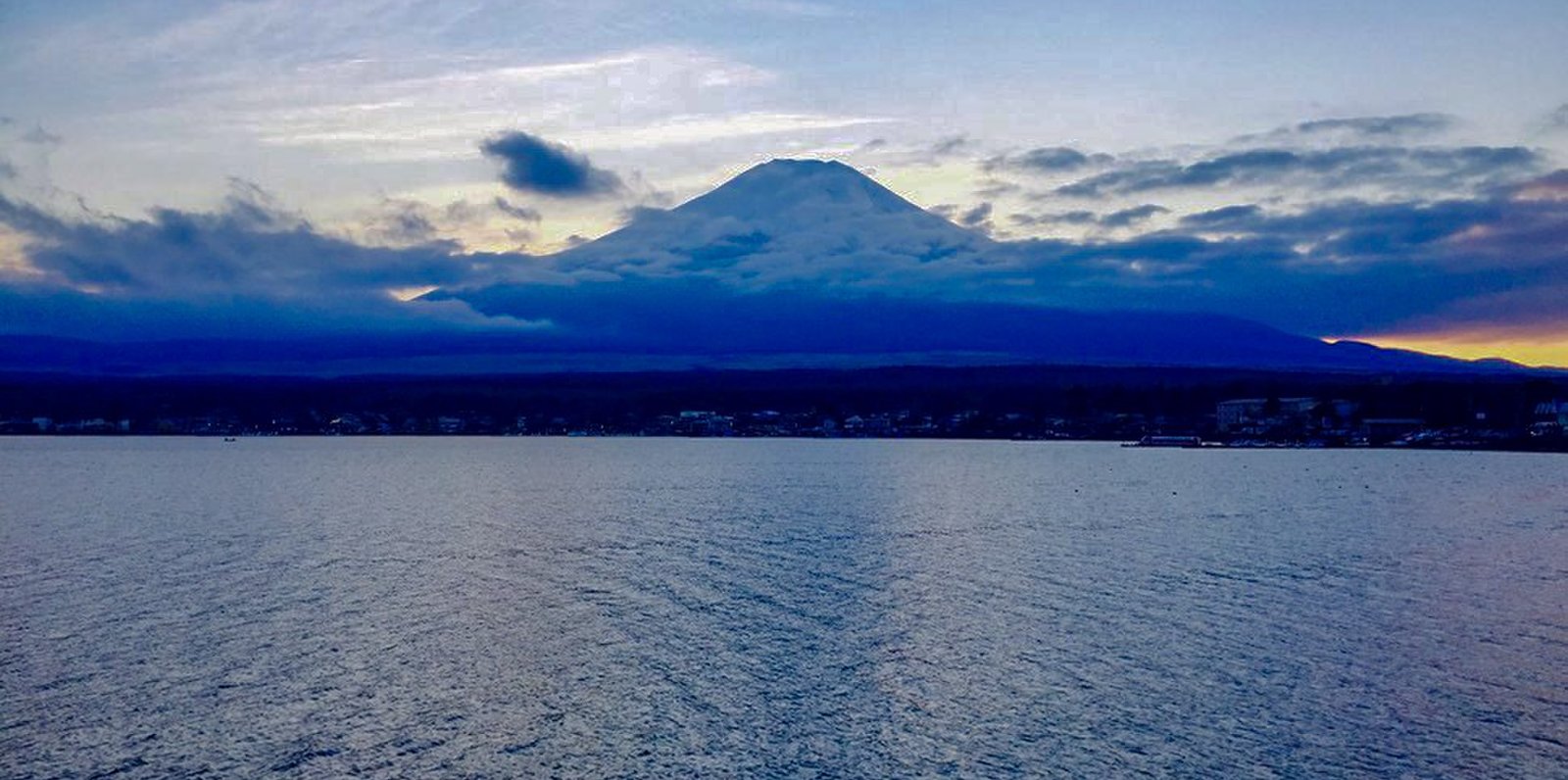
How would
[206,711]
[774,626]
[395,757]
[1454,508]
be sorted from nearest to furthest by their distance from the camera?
[395,757], [206,711], [774,626], [1454,508]

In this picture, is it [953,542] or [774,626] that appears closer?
[774,626]

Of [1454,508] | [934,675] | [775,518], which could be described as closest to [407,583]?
[934,675]

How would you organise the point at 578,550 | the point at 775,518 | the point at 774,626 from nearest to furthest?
the point at 774,626
the point at 578,550
the point at 775,518

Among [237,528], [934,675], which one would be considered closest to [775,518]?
[237,528]

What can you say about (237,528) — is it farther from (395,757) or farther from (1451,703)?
(1451,703)

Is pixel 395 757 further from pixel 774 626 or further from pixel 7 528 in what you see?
pixel 7 528

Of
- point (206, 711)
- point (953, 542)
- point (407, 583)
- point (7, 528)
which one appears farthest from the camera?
point (7, 528)
